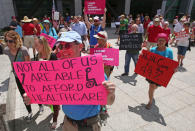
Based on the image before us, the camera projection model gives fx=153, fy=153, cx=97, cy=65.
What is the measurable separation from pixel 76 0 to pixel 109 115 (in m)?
16.8

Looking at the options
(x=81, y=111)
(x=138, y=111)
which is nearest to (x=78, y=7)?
(x=138, y=111)

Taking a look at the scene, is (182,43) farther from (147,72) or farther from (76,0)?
(76,0)

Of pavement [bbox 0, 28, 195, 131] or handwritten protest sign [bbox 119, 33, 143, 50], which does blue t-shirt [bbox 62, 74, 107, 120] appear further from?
handwritten protest sign [bbox 119, 33, 143, 50]

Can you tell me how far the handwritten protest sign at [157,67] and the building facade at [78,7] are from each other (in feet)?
52.6

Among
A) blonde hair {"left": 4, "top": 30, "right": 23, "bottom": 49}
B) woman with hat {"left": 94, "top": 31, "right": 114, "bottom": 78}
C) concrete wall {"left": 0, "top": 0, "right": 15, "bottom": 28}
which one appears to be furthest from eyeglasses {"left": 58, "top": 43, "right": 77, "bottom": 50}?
concrete wall {"left": 0, "top": 0, "right": 15, "bottom": 28}

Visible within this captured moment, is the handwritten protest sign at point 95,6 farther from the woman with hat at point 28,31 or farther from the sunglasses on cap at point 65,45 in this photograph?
the sunglasses on cap at point 65,45

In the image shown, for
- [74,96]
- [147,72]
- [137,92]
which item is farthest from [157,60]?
[74,96]

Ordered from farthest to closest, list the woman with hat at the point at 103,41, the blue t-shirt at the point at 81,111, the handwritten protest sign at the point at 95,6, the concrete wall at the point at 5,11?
the concrete wall at the point at 5,11 < the handwritten protest sign at the point at 95,6 < the woman with hat at the point at 103,41 < the blue t-shirt at the point at 81,111

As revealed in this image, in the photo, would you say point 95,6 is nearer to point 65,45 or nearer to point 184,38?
point 184,38

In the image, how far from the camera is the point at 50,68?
177 centimetres

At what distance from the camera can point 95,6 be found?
6.10 meters

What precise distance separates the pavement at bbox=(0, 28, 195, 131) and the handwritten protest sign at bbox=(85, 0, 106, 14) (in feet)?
9.81

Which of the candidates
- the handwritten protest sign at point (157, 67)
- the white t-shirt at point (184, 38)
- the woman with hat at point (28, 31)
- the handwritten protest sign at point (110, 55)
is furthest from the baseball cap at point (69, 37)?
the woman with hat at point (28, 31)

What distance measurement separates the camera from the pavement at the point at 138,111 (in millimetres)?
3295
